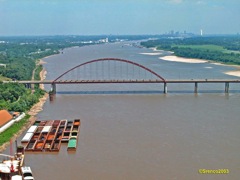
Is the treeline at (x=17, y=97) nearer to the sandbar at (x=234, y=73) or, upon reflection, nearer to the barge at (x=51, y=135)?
the barge at (x=51, y=135)

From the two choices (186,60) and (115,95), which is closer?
(115,95)

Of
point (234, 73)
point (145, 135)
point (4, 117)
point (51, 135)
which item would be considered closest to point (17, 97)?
point (4, 117)

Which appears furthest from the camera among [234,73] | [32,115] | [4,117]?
[234,73]

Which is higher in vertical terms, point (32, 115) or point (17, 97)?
point (17, 97)

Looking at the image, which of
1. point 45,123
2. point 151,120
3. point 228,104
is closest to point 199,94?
point 228,104

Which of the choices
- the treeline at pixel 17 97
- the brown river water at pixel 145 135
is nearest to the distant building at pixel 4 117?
the treeline at pixel 17 97

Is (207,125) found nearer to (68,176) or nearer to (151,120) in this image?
(151,120)

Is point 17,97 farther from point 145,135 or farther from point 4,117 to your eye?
point 145,135

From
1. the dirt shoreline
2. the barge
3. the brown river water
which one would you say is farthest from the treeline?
the barge

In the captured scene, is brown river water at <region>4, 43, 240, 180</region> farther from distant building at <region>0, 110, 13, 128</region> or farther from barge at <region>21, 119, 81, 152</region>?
distant building at <region>0, 110, 13, 128</region>
